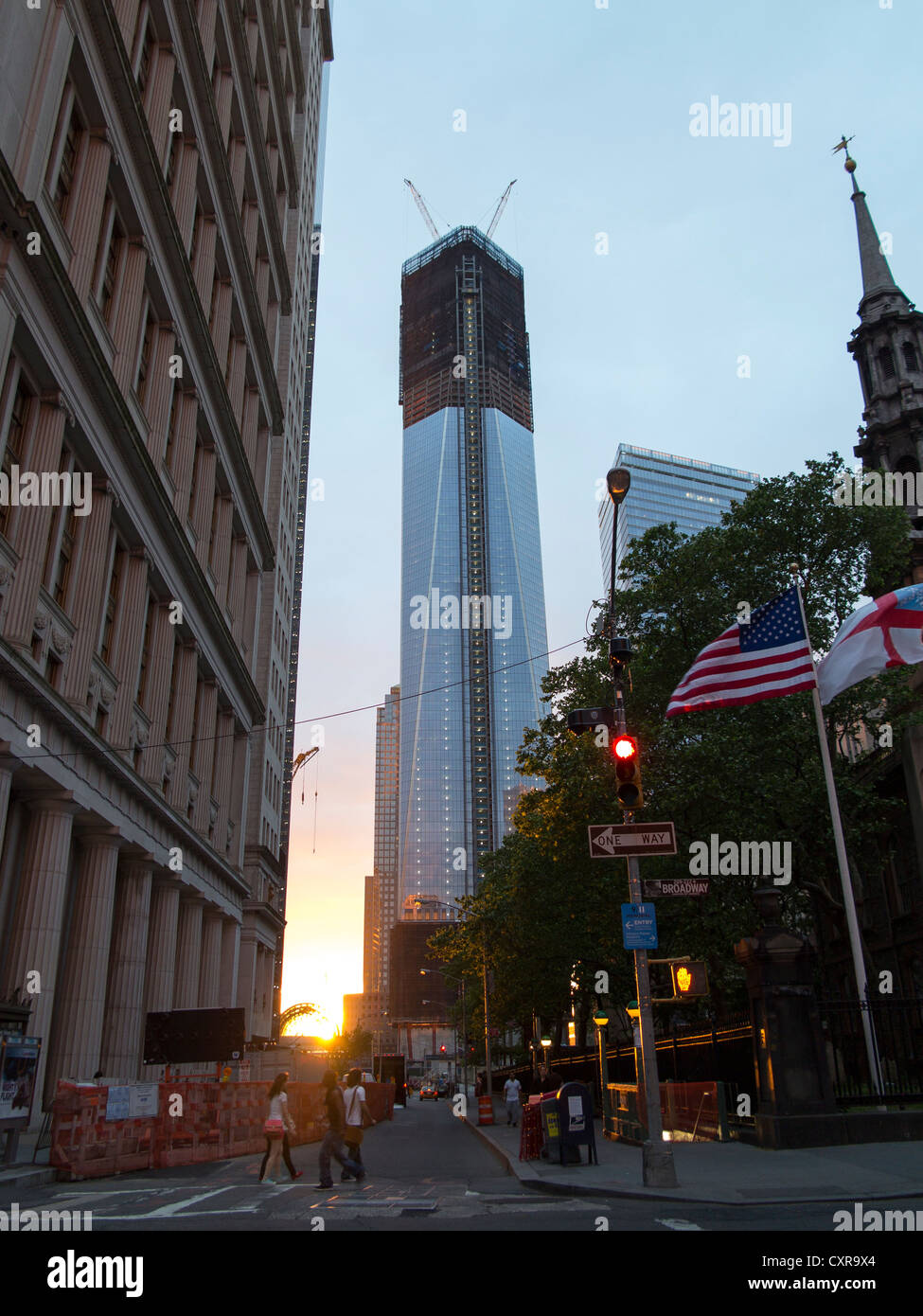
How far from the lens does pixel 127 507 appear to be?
2912 cm

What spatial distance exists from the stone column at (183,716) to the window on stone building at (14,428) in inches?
596

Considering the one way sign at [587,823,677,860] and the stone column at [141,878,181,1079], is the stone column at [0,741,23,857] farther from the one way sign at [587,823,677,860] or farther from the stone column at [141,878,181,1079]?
the stone column at [141,878,181,1079]

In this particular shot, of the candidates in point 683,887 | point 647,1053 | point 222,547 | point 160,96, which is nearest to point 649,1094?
point 647,1053

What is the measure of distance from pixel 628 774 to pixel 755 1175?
5.69m

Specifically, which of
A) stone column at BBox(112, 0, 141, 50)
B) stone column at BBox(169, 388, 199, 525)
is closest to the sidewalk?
stone column at BBox(169, 388, 199, 525)

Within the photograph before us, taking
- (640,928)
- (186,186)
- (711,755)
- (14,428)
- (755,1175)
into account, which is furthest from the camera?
(186,186)

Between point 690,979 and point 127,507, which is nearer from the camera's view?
point 690,979

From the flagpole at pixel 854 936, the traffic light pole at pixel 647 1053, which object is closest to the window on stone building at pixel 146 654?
the traffic light pole at pixel 647 1053

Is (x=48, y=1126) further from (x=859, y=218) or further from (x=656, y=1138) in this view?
(x=859, y=218)

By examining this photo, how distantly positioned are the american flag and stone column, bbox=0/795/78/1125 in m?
14.7

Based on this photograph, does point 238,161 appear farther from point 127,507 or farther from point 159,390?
point 127,507

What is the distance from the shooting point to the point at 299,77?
67438mm
